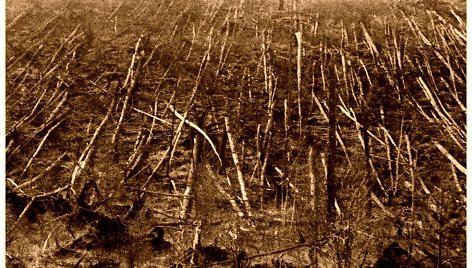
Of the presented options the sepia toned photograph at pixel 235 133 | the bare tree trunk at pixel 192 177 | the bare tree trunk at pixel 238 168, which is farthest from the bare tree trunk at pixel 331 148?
the bare tree trunk at pixel 192 177

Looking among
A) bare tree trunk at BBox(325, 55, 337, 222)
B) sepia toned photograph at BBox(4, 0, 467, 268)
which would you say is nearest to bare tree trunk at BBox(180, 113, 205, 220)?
sepia toned photograph at BBox(4, 0, 467, 268)

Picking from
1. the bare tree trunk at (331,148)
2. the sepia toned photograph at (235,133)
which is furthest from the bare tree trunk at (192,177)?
the bare tree trunk at (331,148)

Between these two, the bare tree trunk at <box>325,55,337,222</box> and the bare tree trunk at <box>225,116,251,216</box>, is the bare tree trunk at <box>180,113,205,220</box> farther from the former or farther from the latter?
the bare tree trunk at <box>325,55,337,222</box>

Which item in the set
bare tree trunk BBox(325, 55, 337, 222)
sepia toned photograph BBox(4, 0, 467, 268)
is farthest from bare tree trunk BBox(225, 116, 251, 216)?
bare tree trunk BBox(325, 55, 337, 222)

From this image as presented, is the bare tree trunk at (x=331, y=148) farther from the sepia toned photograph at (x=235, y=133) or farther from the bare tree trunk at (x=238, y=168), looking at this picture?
the bare tree trunk at (x=238, y=168)

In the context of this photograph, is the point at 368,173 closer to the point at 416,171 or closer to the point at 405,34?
the point at 416,171

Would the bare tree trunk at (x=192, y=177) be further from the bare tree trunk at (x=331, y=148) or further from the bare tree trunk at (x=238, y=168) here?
the bare tree trunk at (x=331, y=148)

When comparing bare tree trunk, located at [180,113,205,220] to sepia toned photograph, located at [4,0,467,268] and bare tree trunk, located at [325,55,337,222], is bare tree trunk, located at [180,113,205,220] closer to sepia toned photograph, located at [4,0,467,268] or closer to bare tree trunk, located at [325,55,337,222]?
sepia toned photograph, located at [4,0,467,268]

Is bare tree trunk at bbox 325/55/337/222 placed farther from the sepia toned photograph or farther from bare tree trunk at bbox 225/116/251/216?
bare tree trunk at bbox 225/116/251/216
